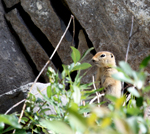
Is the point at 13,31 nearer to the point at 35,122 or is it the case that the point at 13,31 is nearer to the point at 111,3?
the point at 111,3

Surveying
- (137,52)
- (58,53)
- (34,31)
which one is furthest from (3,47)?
(137,52)

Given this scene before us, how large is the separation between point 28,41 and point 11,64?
46cm

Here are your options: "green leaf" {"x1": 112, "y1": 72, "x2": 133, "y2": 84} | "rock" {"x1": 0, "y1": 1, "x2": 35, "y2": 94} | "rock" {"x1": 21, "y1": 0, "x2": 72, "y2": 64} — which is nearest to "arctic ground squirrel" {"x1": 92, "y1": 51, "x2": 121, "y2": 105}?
"rock" {"x1": 21, "y1": 0, "x2": 72, "y2": 64}

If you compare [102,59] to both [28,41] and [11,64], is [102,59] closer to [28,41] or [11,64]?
[28,41]

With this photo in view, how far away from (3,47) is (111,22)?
69.5 inches

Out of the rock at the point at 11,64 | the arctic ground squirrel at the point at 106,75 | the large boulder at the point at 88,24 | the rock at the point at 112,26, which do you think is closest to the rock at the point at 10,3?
the large boulder at the point at 88,24

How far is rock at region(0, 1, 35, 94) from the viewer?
12.0ft

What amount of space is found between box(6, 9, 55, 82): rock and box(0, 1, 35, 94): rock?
13 centimetres

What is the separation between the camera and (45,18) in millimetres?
3664

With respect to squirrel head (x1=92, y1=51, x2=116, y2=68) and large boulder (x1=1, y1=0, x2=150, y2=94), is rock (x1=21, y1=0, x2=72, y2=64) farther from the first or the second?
squirrel head (x1=92, y1=51, x2=116, y2=68)

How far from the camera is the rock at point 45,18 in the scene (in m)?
3.63

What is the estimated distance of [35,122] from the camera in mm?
793

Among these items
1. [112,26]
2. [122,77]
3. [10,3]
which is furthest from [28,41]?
[122,77]

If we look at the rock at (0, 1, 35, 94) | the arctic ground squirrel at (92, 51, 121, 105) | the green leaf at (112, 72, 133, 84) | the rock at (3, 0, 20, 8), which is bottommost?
the arctic ground squirrel at (92, 51, 121, 105)
